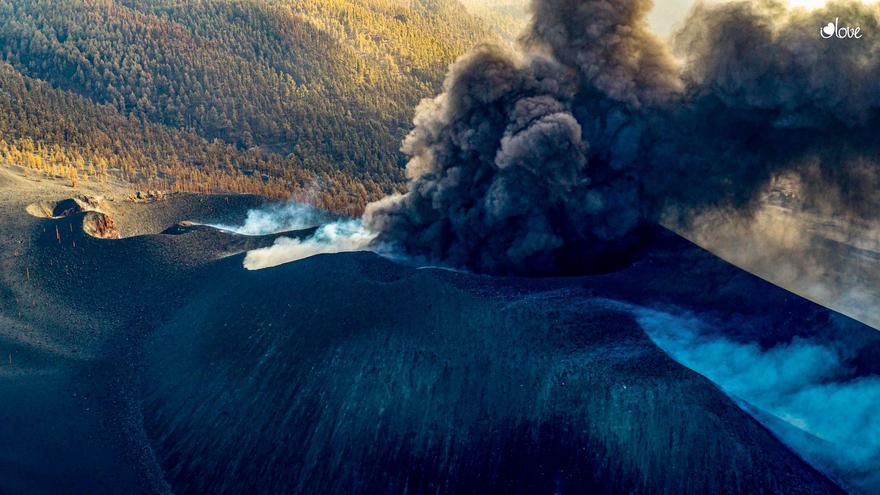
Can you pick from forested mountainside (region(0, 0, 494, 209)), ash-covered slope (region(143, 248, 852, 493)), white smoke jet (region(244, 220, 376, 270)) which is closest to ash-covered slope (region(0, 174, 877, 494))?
ash-covered slope (region(143, 248, 852, 493))

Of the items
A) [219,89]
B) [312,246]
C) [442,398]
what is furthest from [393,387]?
[219,89]

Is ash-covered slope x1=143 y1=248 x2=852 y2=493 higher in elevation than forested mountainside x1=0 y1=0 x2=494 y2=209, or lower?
lower

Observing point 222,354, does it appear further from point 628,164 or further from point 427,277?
point 628,164

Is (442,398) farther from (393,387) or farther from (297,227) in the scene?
(297,227)

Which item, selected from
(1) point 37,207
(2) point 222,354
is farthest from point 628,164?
(1) point 37,207

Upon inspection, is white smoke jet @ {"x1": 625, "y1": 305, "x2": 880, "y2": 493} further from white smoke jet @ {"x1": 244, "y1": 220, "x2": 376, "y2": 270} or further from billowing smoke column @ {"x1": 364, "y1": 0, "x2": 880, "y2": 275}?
white smoke jet @ {"x1": 244, "y1": 220, "x2": 376, "y2": 270}

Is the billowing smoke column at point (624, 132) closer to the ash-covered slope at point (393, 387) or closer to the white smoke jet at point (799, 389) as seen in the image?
the ash-covered slope at point (393, 387)
